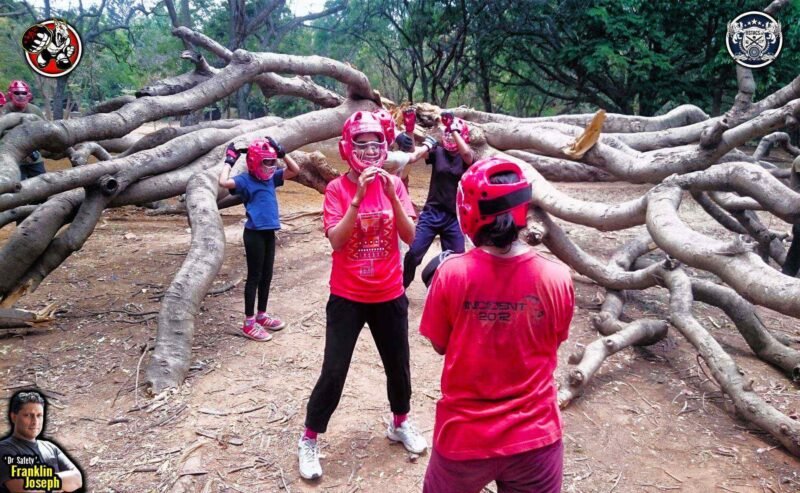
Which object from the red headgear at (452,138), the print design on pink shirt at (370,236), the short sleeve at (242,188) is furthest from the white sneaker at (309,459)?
the red headgear at (452,138)

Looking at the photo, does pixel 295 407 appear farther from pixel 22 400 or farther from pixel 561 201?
pixel 561 201

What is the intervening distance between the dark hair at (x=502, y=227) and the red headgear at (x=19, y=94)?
7006mm

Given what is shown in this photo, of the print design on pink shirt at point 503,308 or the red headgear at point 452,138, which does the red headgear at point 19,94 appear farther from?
the print design on pink shirt at point 503,308

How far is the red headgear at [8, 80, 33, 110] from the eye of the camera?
641 cm

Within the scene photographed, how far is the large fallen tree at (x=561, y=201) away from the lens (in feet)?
10.5

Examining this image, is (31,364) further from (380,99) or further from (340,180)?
(380,99)

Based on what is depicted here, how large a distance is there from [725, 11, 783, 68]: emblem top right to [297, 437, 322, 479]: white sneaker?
17.6ft

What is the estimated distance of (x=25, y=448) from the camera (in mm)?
1693

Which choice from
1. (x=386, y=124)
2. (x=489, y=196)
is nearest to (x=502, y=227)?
(x=489, y=196)

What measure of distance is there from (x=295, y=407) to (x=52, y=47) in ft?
16.0

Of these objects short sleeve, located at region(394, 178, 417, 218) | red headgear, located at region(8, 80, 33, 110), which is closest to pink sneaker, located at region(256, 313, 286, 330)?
short sleeve, located at region(394, 178, 417, 218)

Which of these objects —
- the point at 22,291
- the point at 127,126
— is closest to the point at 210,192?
the point at 127,126

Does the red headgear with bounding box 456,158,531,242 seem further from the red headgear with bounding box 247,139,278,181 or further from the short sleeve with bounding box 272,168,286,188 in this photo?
the short sleeve with bounding box 272,168,286,188

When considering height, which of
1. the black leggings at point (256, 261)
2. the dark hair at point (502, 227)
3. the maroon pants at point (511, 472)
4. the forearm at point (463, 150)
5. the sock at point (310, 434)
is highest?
the dark hair at point (502, 227)
